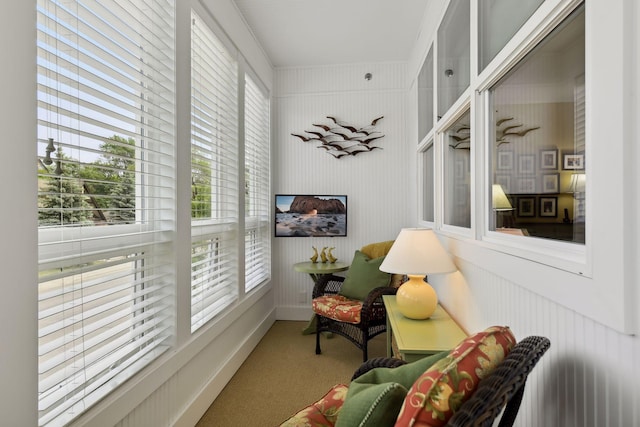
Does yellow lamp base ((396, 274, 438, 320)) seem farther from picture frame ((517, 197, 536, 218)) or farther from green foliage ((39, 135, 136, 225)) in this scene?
green foliage ((39, 135, 136, 225))

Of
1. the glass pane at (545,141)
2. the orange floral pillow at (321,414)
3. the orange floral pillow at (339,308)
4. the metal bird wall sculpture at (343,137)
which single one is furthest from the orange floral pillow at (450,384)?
the metal bird wall sculpture at (343,137)

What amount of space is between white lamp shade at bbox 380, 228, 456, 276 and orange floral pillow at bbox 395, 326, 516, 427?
1.09 meters

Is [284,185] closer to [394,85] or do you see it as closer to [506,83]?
[394,85]

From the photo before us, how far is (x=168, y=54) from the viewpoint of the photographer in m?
1.81

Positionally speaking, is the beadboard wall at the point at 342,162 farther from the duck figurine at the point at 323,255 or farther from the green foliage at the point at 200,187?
the green foliage at the point at 200,187

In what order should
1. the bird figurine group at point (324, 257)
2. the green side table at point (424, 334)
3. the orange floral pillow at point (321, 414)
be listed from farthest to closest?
1. the bird figurine group at point (324, 257)
2. the green side table at point (424, 334)
3. the orange floral pillow at point (321, 414)

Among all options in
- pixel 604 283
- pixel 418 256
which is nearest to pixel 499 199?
pixel 418 256

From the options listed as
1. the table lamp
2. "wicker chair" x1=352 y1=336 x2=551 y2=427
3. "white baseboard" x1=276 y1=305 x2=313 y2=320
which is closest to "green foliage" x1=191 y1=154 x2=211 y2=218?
the table lamp

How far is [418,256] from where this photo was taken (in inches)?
76.7

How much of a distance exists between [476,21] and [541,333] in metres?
1.41

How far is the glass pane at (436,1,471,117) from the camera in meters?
1.85

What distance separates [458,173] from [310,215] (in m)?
2.14

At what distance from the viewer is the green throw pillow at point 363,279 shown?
3.16m

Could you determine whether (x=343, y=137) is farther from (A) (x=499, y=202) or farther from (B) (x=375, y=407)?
(B) (x=375, y=407)
